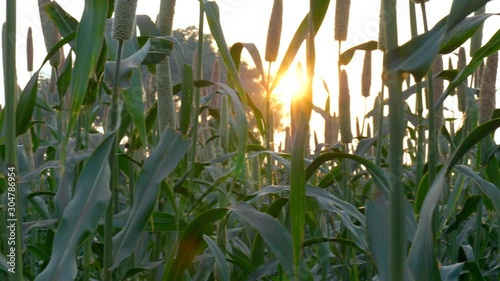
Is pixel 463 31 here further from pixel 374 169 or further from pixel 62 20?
pixel 62 20

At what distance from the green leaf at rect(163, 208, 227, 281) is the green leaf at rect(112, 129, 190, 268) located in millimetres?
94

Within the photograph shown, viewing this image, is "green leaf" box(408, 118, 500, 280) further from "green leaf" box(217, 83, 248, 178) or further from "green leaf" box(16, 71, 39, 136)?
"green leaf" box(16, 71, 39, 136)

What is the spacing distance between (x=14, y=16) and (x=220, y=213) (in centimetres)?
56

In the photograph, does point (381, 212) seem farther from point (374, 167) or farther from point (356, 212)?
point (356, 212)

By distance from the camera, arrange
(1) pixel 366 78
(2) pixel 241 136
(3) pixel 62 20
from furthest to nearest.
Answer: (1) pixel 366 78 < (3) pixel 62 20 < (2) pixel 241 136

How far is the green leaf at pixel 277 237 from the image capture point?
1412 millimetres

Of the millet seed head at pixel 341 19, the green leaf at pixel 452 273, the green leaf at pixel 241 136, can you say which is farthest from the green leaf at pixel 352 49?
the green leaf at pixel 452 273

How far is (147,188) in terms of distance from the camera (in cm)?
153

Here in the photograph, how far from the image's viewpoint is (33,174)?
1764mm

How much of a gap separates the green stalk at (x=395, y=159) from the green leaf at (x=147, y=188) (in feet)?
2.12

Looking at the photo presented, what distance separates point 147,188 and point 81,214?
0.18 meters

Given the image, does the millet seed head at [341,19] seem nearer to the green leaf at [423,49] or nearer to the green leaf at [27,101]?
the green leaf at [27,101]

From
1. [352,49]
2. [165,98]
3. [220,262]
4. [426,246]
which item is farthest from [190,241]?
[352,49]

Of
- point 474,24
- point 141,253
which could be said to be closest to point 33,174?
point 141,253
